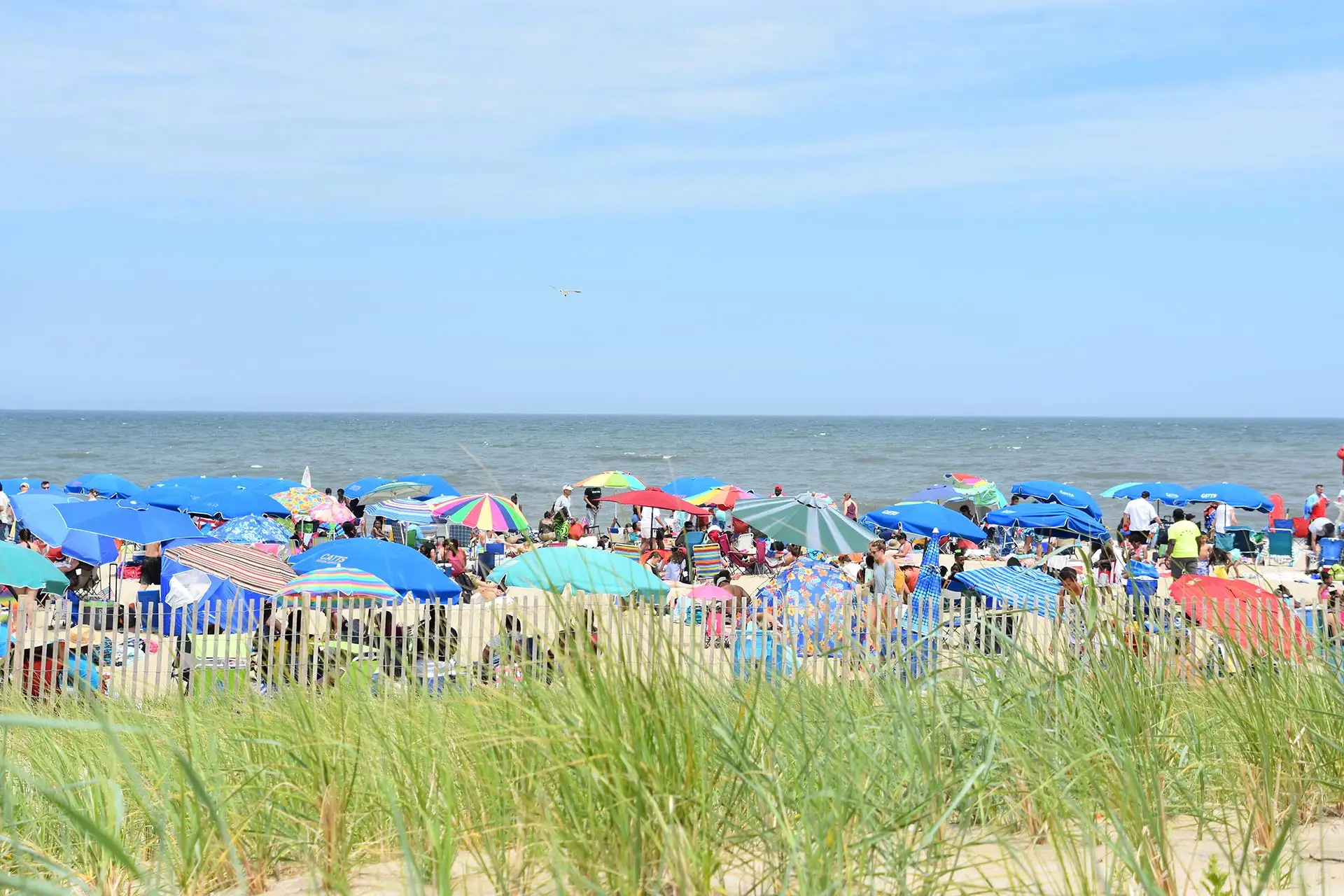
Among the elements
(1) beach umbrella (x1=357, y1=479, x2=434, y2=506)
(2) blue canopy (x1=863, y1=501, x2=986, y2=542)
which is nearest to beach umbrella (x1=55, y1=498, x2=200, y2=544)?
(1) beach umbrella (x1=357, y1=479, x2=434, y2=506)

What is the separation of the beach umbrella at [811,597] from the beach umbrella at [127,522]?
7.41m

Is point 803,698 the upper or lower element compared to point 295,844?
upper

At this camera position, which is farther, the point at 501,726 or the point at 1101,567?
the point at 1101,567

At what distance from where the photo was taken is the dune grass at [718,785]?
8.09ft

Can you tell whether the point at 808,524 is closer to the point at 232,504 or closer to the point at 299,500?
the point at 232,504

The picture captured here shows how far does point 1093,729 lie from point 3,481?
2477cm

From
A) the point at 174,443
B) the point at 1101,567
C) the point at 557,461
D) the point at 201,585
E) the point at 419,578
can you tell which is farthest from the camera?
the point at 174,443

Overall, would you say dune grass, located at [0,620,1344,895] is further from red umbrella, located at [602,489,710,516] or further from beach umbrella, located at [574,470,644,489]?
beach umbrella, located at [574,470,644,489]

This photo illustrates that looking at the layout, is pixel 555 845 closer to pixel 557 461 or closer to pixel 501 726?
pixel 501 726

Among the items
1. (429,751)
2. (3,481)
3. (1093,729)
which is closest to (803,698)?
(1093,729)

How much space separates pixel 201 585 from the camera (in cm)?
1109

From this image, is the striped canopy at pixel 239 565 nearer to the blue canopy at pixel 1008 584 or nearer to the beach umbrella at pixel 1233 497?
the blue canopy at pixel 1008 584

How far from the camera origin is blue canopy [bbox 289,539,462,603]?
1023cm

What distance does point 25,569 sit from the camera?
10156 millimetres
